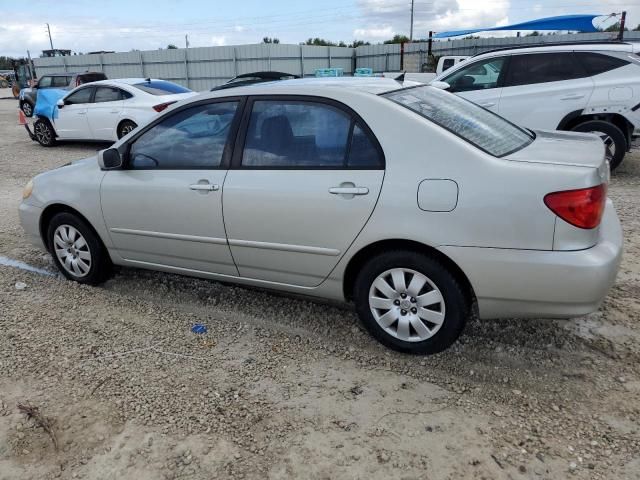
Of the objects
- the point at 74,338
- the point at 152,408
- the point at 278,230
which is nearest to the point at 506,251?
the point at 278,230

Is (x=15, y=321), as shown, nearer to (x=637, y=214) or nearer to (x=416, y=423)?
(x=416, y=423)

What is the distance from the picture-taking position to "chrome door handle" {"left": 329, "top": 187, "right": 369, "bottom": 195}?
3.04 m

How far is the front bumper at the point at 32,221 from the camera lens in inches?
176

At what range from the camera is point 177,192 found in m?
3.65

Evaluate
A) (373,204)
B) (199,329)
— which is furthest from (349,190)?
(199,329)

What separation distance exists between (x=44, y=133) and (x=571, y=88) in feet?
36.9

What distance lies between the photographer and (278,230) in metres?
3.33

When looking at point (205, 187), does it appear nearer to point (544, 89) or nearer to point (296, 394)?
point (296, 394)

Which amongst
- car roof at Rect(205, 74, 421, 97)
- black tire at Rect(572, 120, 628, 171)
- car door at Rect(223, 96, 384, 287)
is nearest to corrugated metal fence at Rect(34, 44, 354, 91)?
black tire at Rect(572, 120, 628, 171)

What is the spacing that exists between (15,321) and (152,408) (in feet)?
5.61

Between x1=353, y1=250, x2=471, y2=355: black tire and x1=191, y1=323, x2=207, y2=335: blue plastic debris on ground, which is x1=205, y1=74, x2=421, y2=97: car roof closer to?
x1=353, y1=250, x2=471, y2=355: black tire

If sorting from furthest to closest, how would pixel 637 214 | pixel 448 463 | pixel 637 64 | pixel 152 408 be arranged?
1. pixel 637 64
2. pixel 637 214
3. pixel 152 408
4. pixel 448 463

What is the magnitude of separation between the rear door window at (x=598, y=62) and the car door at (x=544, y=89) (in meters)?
0.07

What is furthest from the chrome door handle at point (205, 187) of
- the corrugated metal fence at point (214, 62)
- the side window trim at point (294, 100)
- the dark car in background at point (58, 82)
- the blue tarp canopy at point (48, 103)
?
the corrugated metal fence at point (214, 62)
